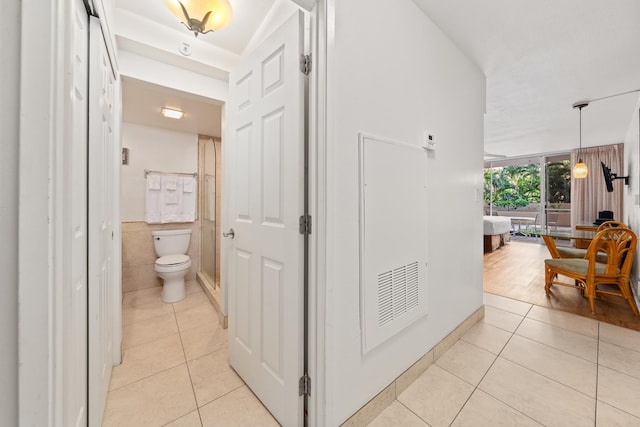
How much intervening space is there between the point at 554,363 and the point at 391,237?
159 cm

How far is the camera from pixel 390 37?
141 centimetres

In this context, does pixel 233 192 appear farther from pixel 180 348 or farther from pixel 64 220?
pixel 180 348

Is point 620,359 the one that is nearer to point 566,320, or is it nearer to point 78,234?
point 566,320

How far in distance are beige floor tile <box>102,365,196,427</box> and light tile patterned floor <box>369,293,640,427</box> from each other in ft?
3.57

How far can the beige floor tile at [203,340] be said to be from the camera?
75.7 inches

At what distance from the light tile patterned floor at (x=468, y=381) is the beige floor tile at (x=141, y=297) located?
0.51 meters

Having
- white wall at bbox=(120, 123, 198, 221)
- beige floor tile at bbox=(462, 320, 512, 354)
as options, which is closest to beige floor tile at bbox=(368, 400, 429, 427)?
beige floor tile at bbox=(462, 320, 512, 354)

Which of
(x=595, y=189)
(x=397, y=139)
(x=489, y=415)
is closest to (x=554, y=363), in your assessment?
(x=489, y=415)

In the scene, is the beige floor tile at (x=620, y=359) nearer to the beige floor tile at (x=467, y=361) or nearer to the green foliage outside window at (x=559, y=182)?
the beige floor tile at (x=467, y=361)

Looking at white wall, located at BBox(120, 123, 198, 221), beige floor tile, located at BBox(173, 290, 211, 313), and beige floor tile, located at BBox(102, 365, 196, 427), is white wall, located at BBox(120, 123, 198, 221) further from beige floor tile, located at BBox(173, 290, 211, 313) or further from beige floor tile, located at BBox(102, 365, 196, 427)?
beige floor tile, located at BBox(102, 365, 196, 427)

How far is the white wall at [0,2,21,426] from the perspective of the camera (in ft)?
1.71

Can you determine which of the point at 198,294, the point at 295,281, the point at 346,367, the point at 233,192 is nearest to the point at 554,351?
the point at 346,367

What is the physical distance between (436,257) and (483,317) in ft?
4.03

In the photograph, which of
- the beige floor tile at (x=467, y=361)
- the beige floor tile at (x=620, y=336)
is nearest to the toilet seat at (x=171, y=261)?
the beige floor tile at (x=467, y=361)
